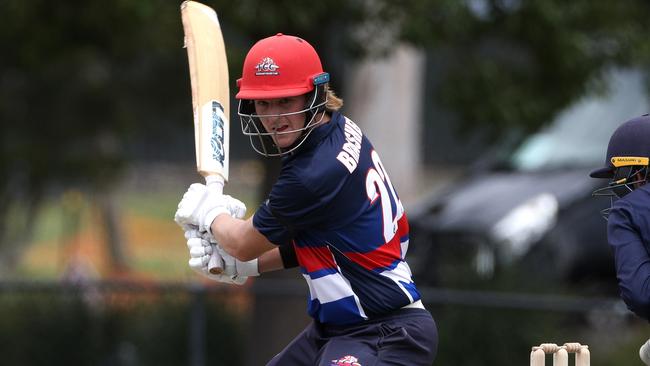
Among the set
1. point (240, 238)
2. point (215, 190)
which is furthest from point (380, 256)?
point (215, 190)

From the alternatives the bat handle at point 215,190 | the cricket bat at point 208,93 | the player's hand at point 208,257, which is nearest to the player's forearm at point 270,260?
the player's hand at point 208,257

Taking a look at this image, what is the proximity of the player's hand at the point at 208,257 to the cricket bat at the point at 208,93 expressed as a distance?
27 centimetres

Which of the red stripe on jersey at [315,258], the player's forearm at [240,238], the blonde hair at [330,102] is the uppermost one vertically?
the blonde hair at [330,102]

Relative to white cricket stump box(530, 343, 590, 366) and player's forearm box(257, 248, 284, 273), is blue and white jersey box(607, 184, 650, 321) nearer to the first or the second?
white cricket stump box(530, 343, 590, 366)

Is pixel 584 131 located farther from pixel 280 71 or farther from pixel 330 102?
pixel 280 71

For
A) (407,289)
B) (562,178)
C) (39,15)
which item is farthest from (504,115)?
(407,289)

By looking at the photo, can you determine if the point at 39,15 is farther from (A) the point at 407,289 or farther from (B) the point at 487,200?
(A) the point at 407,289

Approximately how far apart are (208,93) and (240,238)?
103cm

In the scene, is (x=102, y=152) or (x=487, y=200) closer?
(x=487, y=200)

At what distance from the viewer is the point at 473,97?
11.2 m

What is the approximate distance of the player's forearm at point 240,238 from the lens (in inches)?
224

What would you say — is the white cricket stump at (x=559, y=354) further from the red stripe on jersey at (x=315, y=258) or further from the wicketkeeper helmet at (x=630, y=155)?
the red stripe on jersey at (x=315, y=258)

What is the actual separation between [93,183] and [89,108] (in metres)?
1.41

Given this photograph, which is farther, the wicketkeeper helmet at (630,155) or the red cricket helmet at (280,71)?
the red cricket helmet at (280,71)
